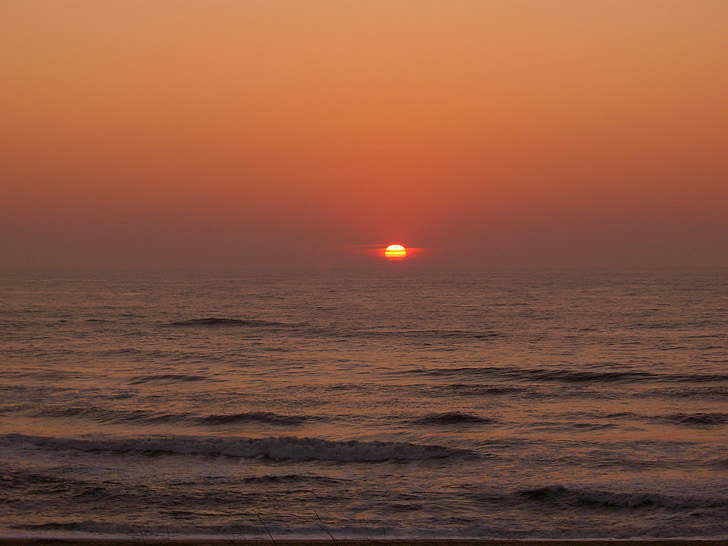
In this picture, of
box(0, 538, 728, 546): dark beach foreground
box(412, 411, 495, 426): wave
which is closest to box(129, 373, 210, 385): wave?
box(412, 411, 495, 426): wave

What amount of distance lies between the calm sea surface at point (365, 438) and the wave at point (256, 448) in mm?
63

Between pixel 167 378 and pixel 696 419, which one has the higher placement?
pixel 696 419

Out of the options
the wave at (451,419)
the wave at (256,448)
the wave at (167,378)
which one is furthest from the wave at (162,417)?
the wave at (167,378)

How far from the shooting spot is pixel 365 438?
17375 mm

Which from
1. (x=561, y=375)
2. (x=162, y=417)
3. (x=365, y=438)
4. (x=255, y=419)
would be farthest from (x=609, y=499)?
(x=561, y=375)

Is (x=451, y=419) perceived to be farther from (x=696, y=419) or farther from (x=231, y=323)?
(x=231, y=323)

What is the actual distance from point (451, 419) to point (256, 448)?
20.8 feet

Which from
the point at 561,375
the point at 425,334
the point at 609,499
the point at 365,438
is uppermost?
the point at 609,499

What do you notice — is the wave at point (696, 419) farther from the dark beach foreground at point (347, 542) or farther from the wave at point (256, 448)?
the dark beach foreground at point (347, 542)

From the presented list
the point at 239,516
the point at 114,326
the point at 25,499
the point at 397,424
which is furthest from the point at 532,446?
the point at 114,326

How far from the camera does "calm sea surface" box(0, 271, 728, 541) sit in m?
11.5

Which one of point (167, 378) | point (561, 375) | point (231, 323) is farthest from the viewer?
point (231, 323)

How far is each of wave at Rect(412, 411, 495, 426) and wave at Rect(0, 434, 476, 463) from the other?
3013 mm

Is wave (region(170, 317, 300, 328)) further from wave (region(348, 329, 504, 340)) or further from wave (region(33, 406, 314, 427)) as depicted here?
wave (region(33, 406, 314, 427))
